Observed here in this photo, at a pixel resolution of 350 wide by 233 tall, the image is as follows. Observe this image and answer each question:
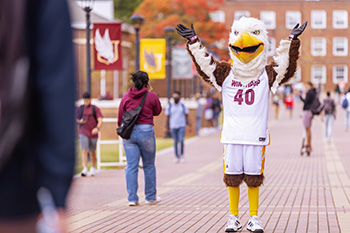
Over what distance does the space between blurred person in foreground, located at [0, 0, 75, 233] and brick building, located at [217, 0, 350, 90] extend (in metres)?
87.3

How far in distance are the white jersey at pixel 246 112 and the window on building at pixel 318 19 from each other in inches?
3288

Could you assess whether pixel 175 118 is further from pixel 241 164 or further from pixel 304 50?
pixel 304 50

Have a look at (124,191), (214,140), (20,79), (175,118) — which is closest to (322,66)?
(214,140)

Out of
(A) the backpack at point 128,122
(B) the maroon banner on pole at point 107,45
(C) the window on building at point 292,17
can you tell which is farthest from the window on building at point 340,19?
(A) the backpack at point 128,122

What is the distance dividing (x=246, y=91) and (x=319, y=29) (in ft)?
277

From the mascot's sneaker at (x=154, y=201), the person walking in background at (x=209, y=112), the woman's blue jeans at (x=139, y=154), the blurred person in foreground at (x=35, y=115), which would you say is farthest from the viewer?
the person walking in background at (x=209, y=112)

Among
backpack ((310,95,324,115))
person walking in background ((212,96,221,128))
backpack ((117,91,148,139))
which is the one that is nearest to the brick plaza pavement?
backpack ((117,91,148,139))

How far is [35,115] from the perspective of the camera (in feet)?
6.91

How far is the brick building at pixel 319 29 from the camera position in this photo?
291ft

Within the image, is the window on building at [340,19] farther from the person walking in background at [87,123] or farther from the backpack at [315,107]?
the person walking in background at [87,123]

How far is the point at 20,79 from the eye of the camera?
6.69 feet

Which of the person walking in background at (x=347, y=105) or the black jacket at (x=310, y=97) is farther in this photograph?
the person walking in background at (x=347, y=105)

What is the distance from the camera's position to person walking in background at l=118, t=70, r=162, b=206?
10305 mm

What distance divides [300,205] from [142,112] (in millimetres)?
2541
